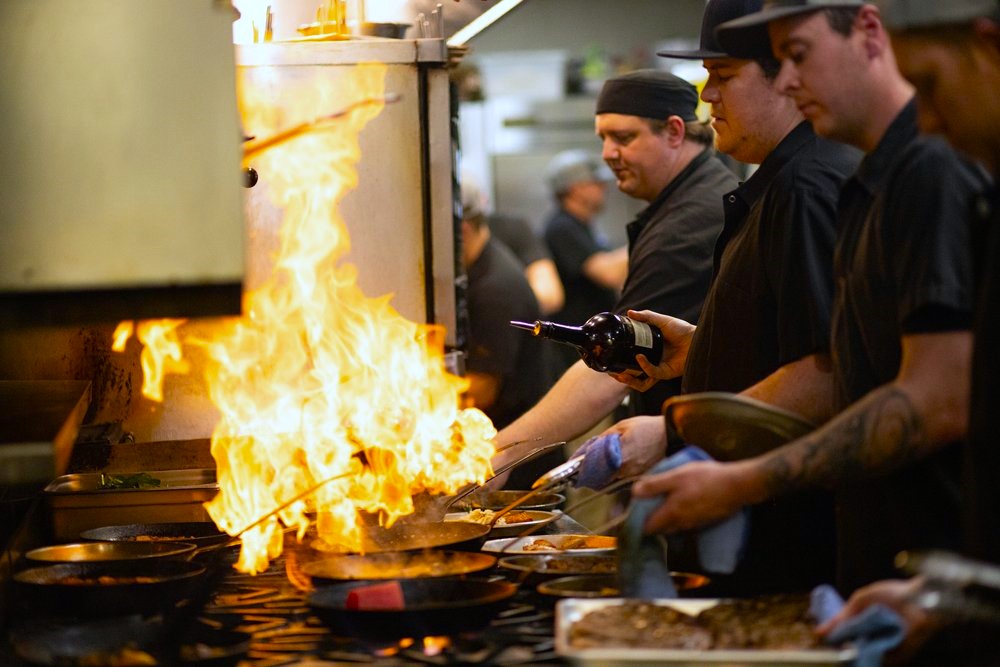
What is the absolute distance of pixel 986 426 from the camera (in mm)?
2145

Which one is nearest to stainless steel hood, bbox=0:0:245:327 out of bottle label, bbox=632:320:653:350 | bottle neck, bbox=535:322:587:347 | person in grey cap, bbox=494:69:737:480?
bottle neck, bbox=535:322:587:347

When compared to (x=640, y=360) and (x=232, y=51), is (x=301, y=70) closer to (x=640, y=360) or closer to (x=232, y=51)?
(x=640, y=360)

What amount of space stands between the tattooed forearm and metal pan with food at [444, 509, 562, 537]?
1.03m

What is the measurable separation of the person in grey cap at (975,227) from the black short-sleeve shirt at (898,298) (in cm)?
8

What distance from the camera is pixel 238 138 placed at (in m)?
2.57

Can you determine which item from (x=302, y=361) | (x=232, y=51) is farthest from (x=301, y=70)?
(x=232, y=51)

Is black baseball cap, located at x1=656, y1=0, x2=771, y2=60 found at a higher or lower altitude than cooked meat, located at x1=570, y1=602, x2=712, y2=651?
higher

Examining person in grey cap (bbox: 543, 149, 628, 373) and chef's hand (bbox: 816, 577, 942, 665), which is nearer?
chef's hand (bbox: 816, 577, 942, 665)

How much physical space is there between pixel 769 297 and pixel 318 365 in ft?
5.35

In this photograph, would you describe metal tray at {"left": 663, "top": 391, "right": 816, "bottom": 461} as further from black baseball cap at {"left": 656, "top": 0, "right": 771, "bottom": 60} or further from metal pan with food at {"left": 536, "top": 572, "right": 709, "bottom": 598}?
black baseball cap at {"left": 656, "top": 0, "right": 771, "bottom": 60}

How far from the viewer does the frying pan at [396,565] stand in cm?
283

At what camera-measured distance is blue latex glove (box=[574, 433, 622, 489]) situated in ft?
10.3

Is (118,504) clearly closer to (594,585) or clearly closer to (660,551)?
(594,585)

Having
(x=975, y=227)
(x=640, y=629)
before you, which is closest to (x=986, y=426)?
(x=975, y=227)
